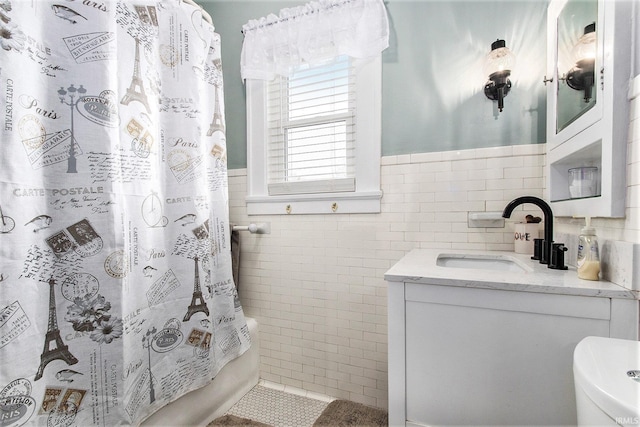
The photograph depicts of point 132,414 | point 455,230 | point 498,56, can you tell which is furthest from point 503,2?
point 132,414

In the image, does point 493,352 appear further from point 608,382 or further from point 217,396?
point 217,396

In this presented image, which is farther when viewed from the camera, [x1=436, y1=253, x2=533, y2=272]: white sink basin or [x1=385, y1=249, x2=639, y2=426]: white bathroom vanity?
[x1=436, y1=253, x2=533, y2=272]: white sink basin

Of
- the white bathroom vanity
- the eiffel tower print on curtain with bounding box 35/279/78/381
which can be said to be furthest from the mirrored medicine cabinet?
the eiffel tower print on curtain with bounding box 35/279/78/381

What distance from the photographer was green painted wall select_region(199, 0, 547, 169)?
131 cm

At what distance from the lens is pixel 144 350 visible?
1.13 meters

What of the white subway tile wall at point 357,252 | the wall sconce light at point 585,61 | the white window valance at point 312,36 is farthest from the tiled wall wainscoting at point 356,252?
the white window valance at point 312,36

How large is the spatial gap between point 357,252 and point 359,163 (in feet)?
1.55

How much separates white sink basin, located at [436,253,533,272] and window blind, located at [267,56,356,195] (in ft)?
1.93

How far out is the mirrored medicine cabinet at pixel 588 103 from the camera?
0.77 m

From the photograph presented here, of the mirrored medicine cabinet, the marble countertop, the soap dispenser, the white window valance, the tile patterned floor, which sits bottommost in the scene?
the tile patterned floor

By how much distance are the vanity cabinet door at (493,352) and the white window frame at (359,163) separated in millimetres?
749

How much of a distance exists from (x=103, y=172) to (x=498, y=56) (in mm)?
1583

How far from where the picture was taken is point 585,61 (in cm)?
93

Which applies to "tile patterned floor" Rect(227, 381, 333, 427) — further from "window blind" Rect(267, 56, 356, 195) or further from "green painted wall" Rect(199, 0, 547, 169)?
"green painted wall" Rect(199, 0, 547, 169)
